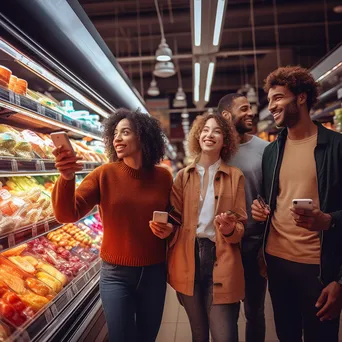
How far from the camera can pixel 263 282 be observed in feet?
7.55

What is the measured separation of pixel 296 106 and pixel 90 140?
2.90 meters

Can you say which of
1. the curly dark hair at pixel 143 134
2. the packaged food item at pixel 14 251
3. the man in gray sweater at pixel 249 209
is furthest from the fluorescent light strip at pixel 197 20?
the packaged food item at pixel 14 251

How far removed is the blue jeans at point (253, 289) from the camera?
222 centimetres

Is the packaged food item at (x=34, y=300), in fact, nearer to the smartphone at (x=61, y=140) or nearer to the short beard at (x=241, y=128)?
the smartphone at (x=61, y=140)

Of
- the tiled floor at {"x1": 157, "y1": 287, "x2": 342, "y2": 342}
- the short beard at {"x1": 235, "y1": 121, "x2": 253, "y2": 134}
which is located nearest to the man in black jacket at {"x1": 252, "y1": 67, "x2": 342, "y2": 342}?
the short beard at {"x1": 235, "y1": 121, "x2": 253, "y2": 134}

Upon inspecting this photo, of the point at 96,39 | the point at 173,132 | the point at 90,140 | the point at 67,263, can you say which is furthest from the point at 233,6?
the point at 173,132

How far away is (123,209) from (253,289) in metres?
1.16

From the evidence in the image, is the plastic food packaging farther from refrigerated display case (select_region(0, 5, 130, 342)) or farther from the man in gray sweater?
the man in gray sweater

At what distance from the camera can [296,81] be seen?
1.89m

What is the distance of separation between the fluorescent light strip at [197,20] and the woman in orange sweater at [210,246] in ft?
3.92

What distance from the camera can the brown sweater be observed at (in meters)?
1.78

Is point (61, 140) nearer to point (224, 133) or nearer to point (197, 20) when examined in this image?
point (224, 133)

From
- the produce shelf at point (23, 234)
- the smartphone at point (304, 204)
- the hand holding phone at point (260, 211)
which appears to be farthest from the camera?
the hand holding phone at point (260, 211)

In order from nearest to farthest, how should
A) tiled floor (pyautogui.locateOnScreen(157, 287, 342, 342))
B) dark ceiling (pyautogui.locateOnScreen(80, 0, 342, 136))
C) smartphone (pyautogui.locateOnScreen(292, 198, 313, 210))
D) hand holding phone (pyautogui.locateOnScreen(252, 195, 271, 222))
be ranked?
1. smartphone (pyautogui.locateOnScreen(292, 198, 313, 210))
2. hand holding phone (pyautogui.locateOnScreen(252, 195, 271, 222))
3. tiled floor (pyautogui.locateOnScreen(157, 287, 342, 342))
4. dark ceiling (pyautogui.locateOnScreen(80, 0, 342, 136))
